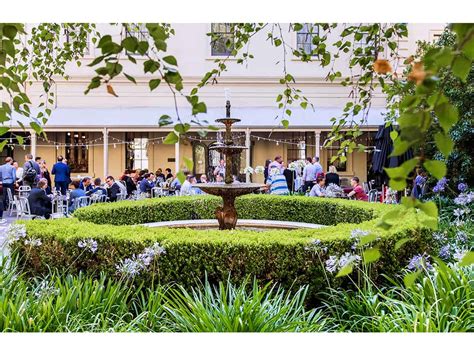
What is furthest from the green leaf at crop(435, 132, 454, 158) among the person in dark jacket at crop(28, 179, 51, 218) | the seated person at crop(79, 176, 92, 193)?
the seated person at crop(79, 176, 92, 193)

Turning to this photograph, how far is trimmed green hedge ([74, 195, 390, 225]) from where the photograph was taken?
8570 mm

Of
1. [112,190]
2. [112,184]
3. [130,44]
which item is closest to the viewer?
[130,44]

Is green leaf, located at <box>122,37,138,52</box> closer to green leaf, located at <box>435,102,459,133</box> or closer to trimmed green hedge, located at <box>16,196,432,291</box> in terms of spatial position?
green leaf, located at <box>435,102,459,133</box>


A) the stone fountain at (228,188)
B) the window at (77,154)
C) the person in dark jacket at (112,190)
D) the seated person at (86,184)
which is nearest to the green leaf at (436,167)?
the stone fountain at (228,188)

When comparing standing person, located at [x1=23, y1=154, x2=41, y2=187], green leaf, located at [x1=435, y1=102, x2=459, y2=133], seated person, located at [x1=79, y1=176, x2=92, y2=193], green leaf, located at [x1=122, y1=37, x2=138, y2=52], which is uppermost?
green leaf, located at [x1=122, y1=37, x2=138, y2=52]

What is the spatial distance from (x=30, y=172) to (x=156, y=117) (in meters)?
9.29

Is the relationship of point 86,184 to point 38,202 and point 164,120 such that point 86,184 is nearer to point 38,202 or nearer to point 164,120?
point 38,202

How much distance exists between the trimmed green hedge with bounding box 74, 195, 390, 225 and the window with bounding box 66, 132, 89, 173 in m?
11.0

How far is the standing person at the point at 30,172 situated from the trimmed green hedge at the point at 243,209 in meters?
1.90

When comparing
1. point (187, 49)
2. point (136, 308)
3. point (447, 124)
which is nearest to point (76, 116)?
point (187, 49)

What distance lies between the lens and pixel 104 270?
167 inches

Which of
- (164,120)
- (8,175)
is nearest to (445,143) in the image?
(164,120)

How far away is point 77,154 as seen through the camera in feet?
65.3

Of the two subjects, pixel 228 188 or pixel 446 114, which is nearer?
pixel 446 114
